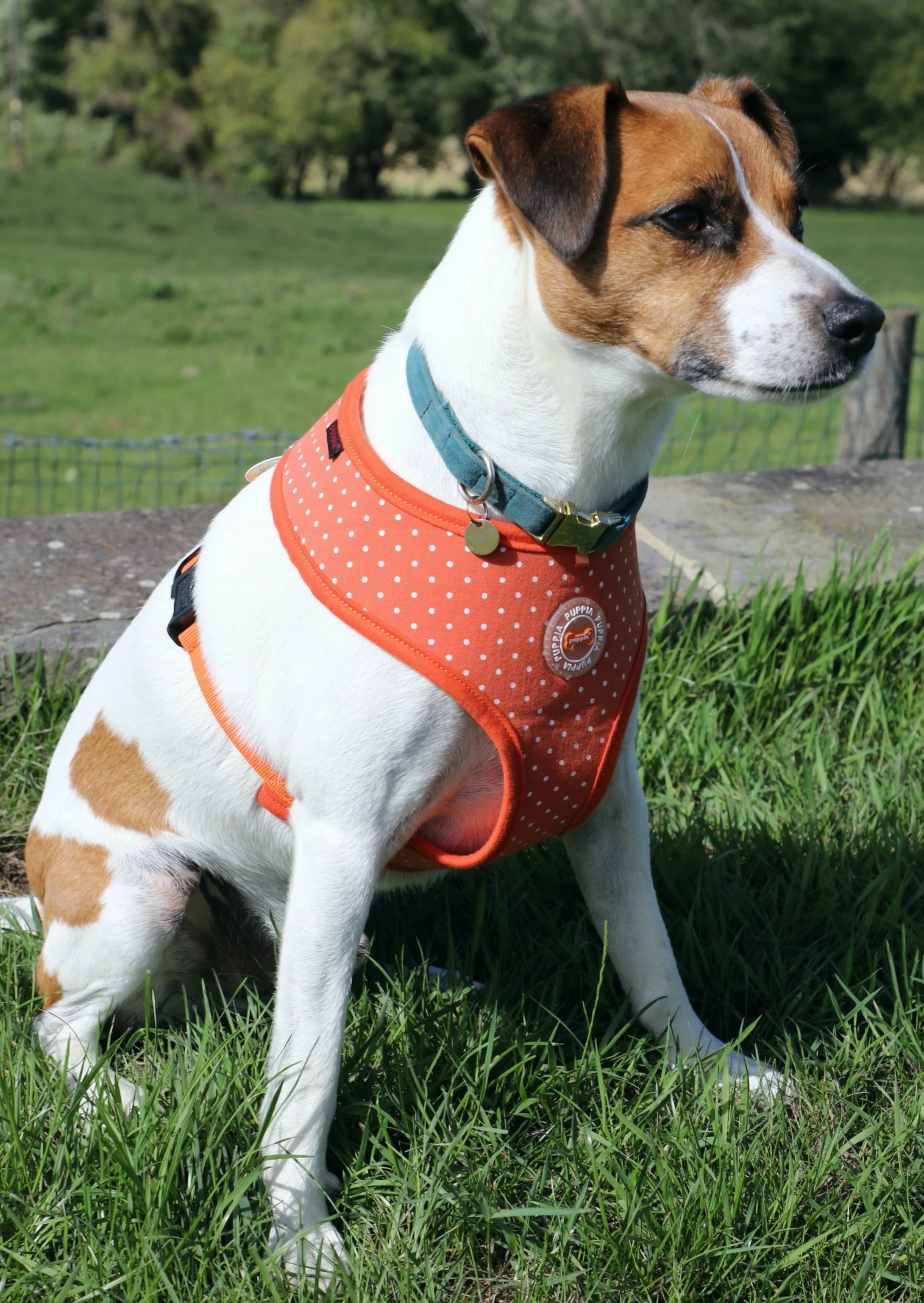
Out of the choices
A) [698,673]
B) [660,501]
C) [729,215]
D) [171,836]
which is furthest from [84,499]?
[729,215]

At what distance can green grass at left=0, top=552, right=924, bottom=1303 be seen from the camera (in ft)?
6.39

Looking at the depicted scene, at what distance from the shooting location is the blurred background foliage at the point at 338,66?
36.7 m

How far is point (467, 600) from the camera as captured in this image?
76.9 inches

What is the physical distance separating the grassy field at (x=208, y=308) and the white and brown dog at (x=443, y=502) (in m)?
0.27

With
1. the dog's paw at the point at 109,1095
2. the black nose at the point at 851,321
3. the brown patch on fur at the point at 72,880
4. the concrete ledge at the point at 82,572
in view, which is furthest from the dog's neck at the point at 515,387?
the concrete ledge at the point at 82,572

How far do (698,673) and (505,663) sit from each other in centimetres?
163

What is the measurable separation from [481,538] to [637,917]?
92cm

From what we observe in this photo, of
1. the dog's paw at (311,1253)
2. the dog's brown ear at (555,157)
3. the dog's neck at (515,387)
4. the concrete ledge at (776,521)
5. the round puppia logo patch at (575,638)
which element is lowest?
the dog's paw at (311,1253)

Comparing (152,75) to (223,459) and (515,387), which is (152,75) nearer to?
(223,459)

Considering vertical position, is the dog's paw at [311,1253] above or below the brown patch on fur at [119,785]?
below

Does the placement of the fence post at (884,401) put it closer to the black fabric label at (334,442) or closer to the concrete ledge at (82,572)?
the concrete ledge at (82,572)

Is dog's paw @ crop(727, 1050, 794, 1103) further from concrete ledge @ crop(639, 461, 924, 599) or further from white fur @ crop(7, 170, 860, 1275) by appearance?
concrete ledge @ crop(639, 461, 924, 599)

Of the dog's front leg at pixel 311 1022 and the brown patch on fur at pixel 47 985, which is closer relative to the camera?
the dog's front leg at pixel 311 1022

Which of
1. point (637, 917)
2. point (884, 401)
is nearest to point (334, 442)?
point (637, 917)
